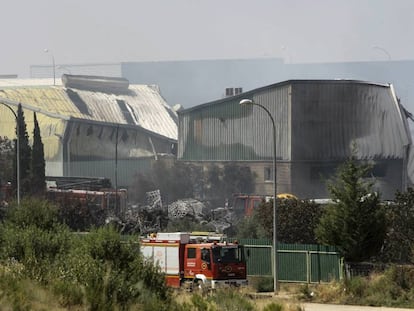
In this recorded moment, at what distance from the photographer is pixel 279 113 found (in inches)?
3201

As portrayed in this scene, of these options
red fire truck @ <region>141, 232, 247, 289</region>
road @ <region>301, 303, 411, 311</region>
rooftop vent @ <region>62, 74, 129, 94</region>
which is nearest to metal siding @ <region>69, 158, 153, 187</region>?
rooftop vent @ <region>62, 74, 129, 94</region>

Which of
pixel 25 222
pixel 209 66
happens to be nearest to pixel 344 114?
pixel 25 222

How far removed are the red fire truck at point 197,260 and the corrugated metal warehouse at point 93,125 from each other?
49.4 meters

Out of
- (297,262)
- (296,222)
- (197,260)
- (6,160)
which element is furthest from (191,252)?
(6,160)

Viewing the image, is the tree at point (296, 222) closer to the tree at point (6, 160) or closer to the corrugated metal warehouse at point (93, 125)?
the tree at point (6, 160)

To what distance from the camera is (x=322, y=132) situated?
81.6 meters

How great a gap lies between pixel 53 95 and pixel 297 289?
76934mm

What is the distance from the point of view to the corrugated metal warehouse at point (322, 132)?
8075cm

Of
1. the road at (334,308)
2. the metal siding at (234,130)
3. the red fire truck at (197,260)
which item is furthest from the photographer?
the metal siding at (234,130)

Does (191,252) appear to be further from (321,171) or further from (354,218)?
(321,171)

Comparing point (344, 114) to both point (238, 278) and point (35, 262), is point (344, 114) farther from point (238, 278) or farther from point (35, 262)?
point (35, 262)

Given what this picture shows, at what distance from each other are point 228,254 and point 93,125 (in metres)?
65.4

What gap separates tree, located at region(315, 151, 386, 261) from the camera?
3822 cm

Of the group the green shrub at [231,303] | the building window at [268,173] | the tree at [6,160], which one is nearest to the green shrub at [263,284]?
the green shrub at [231,303]
